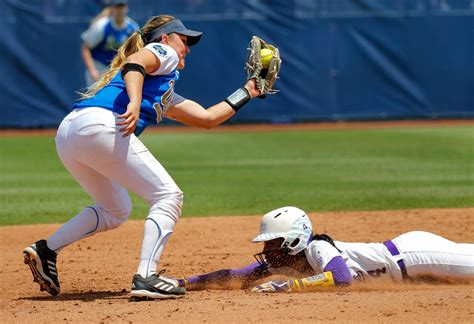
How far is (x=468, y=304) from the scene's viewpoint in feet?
16.4

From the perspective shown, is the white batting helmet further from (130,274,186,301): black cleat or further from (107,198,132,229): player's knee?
(107,198,132,229): player's knee

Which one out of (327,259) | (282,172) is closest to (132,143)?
(327,259)

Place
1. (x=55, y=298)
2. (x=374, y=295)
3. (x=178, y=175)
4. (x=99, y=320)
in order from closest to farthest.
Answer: (x=99, y=320), (x=374, y=295), (x=55, y=298), (x=178, y=175)

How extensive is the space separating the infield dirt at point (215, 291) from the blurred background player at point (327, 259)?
0.33ft

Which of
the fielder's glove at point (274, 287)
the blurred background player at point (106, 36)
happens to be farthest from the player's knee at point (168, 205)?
the blurred background player at point (106, 36)

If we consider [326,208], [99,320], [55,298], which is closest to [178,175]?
[326,208]

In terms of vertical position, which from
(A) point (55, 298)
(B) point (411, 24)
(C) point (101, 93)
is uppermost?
(B) point (411, 24)

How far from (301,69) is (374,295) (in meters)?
13.8

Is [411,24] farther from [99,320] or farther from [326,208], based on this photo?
[99,320]

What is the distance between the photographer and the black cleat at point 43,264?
19.2 ft

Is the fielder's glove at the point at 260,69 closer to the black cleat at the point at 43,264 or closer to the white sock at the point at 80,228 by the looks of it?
the white sock at the point at 80,228

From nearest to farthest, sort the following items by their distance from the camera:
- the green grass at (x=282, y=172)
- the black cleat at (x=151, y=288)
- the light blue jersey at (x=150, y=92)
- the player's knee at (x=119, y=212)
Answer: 1. the black cleat at (x=151, y=288)
2. the light blue jersey at (x=150, y=92)
3. the player's knee at (x=119, y=212)
4. the green grass at (x=282, y=172)

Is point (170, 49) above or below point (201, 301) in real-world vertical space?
above

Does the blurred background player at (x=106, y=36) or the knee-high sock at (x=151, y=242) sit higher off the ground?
the blurred background player at (x=106, y=36)
